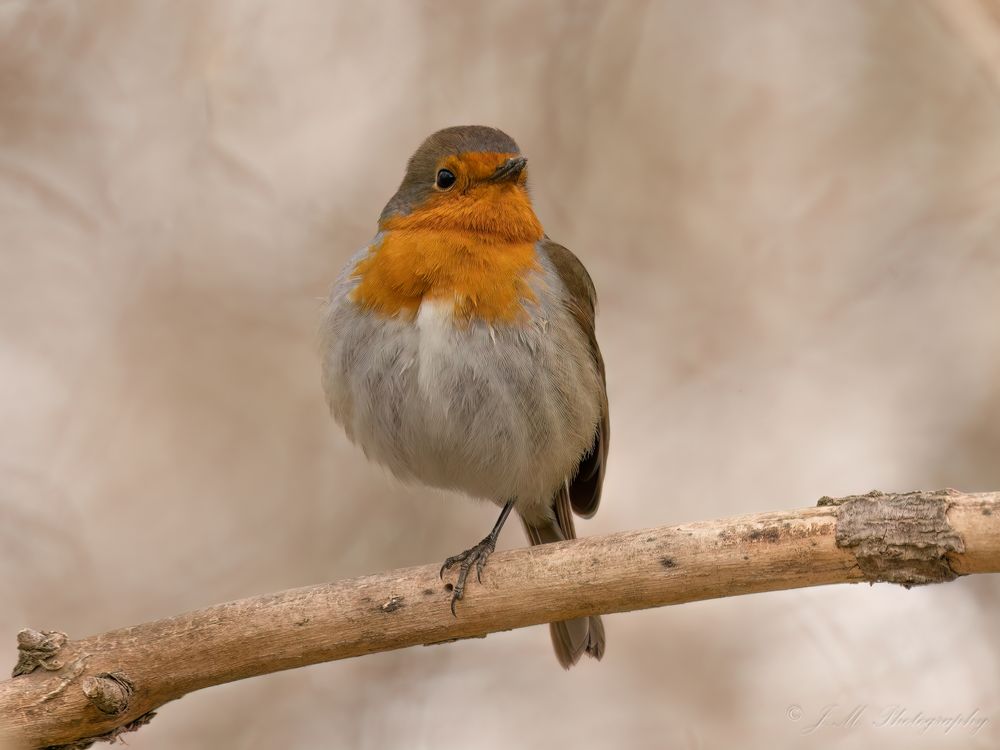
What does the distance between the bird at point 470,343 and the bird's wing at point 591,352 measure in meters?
0.02

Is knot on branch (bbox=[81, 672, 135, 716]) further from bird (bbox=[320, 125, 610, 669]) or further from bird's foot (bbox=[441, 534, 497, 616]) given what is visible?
bird (bbox=[320, 125, 610, 669])

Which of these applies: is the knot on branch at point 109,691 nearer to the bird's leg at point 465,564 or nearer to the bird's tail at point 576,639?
the bird's leg at point 465,564

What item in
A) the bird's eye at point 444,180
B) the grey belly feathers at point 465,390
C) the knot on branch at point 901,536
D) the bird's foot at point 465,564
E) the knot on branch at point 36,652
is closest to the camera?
the knot on branch at point 901,536

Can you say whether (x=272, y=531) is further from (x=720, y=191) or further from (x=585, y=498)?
(x=720, y=191)

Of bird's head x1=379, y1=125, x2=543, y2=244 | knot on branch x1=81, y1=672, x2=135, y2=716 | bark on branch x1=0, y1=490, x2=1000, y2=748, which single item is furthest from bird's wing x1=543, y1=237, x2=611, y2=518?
knot on branch x1=81, y1=672, x2=135, y2=716

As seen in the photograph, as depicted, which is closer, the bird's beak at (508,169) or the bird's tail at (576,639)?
the bird's beak at (508,169)

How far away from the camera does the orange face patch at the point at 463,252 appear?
4980mm

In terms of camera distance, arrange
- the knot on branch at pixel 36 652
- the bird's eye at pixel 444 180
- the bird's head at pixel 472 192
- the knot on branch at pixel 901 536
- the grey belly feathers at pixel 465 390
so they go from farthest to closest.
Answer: the bird's eye at pixel 444 180 → the bird's head at pixel 472 192 → the grey belly feathers at pixel 465 390 → the knot on branch at pixel 36 652 → the knot on branch at pixel 901 536

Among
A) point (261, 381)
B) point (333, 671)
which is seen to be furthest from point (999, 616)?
point (261, 381)

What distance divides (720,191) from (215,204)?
9.59ft

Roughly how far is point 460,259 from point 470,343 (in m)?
0.40

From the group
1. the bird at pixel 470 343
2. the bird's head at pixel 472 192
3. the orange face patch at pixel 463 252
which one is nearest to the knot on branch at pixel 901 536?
the bird at pixel 470 343

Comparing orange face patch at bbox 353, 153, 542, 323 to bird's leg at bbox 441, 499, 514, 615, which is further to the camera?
orange face patch at bbox 353, 153, 542, 323

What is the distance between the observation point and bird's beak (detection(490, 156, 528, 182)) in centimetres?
526
